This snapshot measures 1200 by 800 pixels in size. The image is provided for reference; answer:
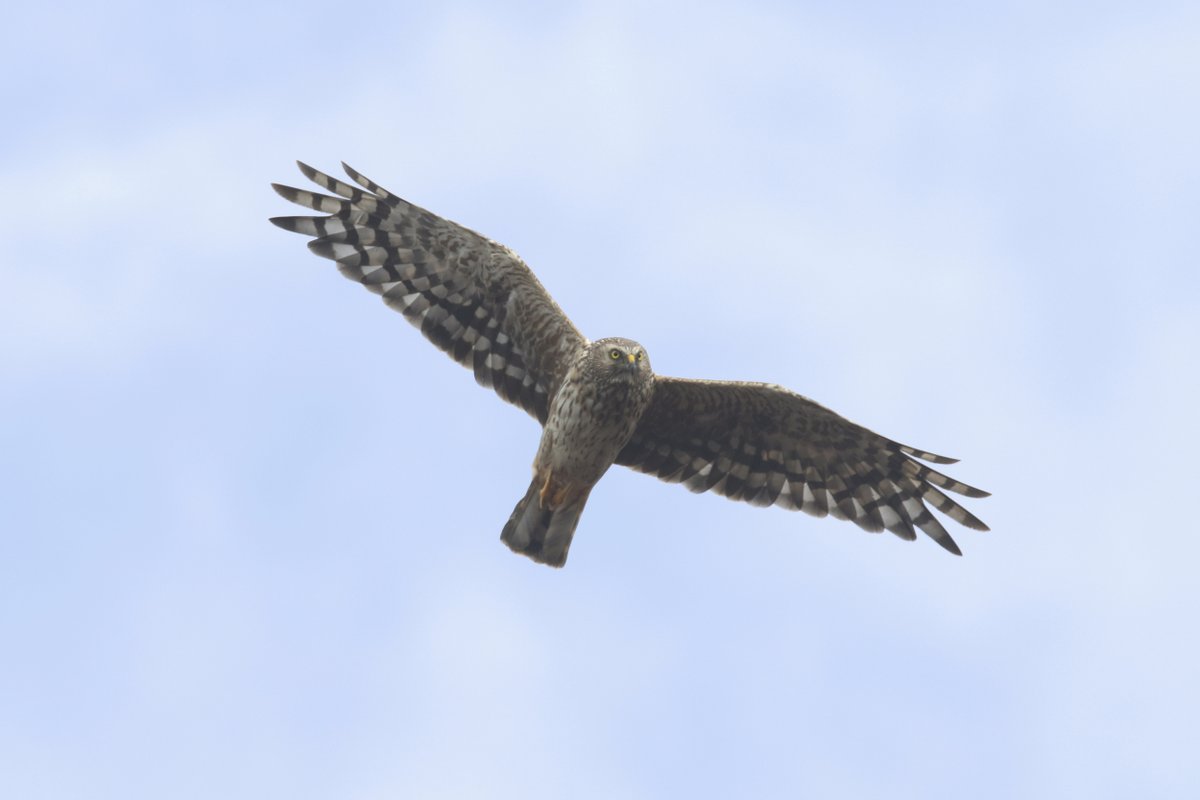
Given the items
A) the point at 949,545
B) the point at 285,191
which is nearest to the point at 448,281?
the point at 285,191

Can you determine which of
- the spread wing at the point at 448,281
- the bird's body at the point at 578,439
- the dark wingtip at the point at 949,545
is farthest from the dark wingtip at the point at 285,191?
the dark wingtip at the point at 949,545

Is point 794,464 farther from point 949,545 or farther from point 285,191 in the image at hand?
point 285,191

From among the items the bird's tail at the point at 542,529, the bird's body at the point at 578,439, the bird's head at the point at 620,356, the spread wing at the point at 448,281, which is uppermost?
the spread wing at the point at 448,281

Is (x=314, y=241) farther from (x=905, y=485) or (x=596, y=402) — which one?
(x=905, y=485)

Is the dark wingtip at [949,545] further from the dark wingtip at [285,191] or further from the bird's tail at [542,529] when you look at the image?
the dark wingtip at [285,191]

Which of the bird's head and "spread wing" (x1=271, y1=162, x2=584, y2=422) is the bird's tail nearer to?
"spread wing" (x1=271, y1=162, x2=584, y2=422)

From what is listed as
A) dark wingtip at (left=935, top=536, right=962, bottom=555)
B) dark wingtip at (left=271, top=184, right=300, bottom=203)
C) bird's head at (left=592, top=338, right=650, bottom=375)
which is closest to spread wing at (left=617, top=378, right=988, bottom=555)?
dark wingtip at (left=935, top=536, right=962, bottom=555)
